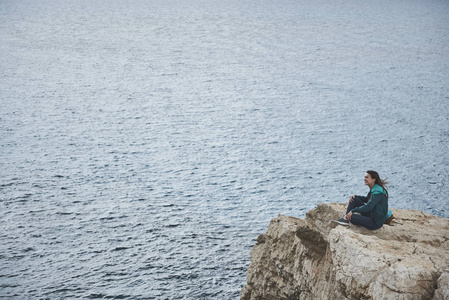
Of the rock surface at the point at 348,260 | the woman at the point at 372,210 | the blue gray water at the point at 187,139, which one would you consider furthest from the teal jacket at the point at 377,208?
the blue gray water at the point at 187,139

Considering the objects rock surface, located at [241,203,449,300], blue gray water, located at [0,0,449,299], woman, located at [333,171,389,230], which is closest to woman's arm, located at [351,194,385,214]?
woman, located at [333,171,389,230]

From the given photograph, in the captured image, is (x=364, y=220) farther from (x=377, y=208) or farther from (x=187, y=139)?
(x=187, y=139)

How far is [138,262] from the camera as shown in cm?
621

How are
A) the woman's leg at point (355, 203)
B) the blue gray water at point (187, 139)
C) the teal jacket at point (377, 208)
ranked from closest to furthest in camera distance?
the teal jacket at point (377, 208)
the woman's leg at point (355, 203)
the blue gray water at point (187, 139)

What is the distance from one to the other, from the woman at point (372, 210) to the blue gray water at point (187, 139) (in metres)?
2.10

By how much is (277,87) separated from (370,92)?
2.59 m

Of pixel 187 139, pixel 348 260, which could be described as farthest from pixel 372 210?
pixel 187 139

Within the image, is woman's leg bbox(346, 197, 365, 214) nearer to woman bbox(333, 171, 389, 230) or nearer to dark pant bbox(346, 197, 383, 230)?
woman bbox(333, 171, 389, 230)

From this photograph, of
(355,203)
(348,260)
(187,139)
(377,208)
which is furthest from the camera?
(187,139)

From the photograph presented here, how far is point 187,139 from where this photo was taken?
977cm

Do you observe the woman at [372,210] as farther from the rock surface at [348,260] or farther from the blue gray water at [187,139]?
the blue gray water at [187,139]

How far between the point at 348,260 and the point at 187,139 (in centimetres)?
650

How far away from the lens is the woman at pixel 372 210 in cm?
434

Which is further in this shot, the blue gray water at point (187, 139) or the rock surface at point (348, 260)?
the blue gray water at point (187, 139)
